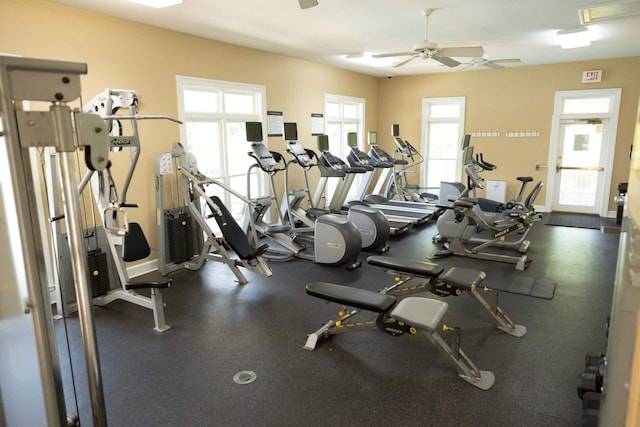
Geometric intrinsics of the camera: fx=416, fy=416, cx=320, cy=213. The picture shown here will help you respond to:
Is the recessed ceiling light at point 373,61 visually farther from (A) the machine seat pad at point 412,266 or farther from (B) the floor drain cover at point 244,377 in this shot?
(B) the floor drain cover at point 244,377

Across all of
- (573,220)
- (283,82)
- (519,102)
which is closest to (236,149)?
(283,82)

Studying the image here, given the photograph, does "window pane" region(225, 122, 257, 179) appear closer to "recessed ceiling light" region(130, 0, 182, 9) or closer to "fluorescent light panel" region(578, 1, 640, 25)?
"recessed ceiling light" region(130, 0, 182, 9)

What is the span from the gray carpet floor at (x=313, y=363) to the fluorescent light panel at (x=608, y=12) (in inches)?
105

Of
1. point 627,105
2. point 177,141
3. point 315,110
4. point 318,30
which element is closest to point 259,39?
point 318,30

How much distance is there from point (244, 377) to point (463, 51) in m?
3.87

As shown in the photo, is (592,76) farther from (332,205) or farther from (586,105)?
(332,205)

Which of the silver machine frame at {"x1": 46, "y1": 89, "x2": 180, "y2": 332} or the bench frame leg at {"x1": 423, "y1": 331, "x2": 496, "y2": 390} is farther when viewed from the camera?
the silver machine frame at {"x1": 46, "y1": 89, "x2": 180, "y2": 332}

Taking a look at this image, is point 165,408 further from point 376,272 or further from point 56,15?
point 56,15

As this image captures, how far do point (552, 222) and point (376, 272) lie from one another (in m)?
4.14

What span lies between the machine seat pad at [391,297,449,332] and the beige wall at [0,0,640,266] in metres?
3.17

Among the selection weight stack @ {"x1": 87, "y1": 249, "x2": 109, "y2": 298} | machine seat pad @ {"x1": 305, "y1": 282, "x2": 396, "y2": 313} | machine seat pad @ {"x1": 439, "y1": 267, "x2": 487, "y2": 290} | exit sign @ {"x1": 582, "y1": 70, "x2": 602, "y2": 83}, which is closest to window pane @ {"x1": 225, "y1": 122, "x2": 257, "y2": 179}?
weight stack @ {"x1": 87, "y1": 249, "x2": 109, "y2": 298}

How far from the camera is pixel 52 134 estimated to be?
1143 millimetres

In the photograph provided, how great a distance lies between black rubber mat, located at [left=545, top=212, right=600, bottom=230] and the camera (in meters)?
6.79

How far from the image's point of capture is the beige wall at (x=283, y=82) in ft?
12.2
